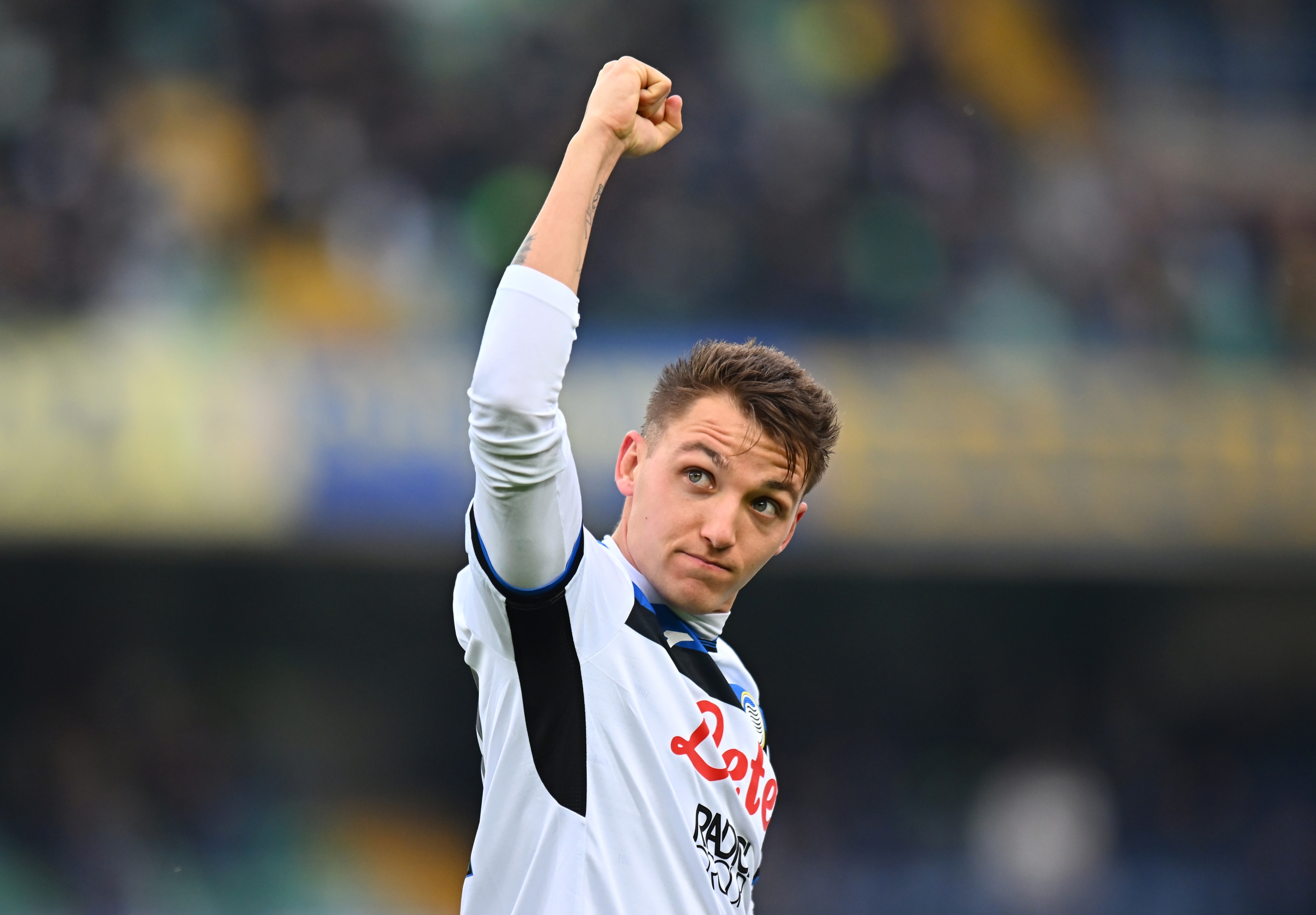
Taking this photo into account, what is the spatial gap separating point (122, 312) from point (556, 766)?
7.77 metres

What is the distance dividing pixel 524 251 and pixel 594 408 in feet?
24.0

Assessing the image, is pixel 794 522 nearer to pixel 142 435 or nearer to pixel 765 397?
pixel 765 397

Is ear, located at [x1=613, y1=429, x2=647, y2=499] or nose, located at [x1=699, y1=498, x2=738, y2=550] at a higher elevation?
ear, located at [x1=613, y1=429, x2=647, y2=499]

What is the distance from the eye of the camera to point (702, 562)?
2322mm

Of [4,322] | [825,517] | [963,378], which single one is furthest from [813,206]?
[4,322]

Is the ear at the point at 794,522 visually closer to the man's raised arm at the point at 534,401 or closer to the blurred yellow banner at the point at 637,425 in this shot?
the man's raised arm at the point at 534,401

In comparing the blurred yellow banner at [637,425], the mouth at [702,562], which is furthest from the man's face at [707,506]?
the blurred yellow banner at [637,425]

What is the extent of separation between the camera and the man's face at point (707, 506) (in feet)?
7.63

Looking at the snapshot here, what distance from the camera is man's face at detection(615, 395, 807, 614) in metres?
2.32

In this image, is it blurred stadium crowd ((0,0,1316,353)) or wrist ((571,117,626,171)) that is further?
blurred stadium crowd ((0,0,1316,353))

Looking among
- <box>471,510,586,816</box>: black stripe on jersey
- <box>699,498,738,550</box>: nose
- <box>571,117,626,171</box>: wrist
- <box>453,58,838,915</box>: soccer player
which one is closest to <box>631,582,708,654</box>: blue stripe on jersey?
<box>453,58,838,915</box>: soccer player

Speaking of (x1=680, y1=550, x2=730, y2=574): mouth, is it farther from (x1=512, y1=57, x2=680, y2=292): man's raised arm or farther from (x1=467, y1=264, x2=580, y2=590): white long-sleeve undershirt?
(x1=512, y1=57, x2=680, y2=292): man's raised arm

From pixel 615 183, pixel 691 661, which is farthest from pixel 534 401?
pixel 615 183

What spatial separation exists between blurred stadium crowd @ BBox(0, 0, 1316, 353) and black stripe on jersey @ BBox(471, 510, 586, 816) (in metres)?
7.58
